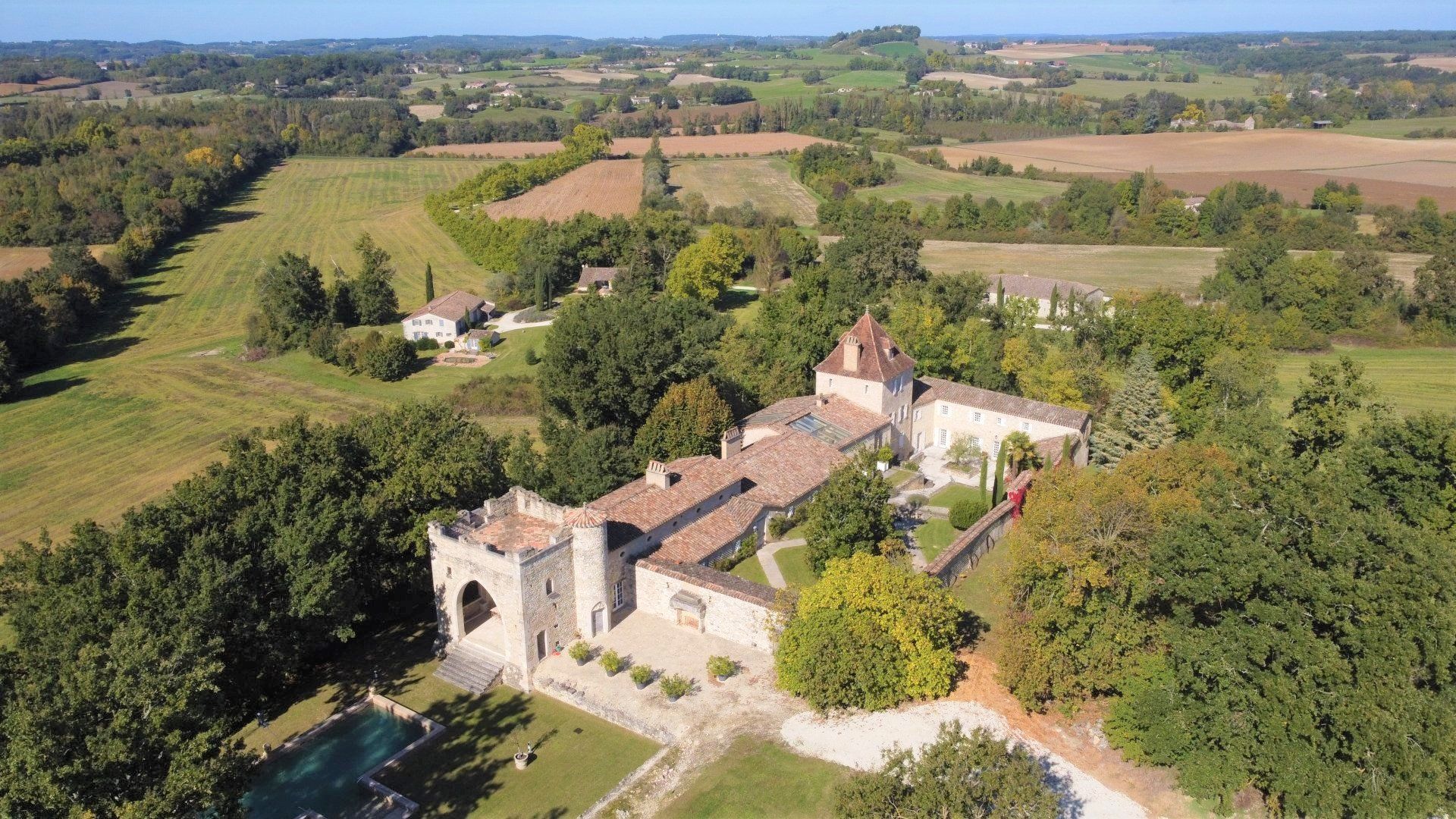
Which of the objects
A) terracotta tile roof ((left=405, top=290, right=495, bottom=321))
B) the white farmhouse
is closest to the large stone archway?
the white farmhouse

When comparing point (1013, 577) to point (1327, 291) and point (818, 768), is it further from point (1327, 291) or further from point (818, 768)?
point (1327, 291)

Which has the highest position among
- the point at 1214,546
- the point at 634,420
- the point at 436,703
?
the point at 1214,546

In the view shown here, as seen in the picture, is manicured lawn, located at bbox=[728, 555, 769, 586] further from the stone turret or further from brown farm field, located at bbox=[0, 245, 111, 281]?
brown farm field, located at bbox=[0, 245, 111, 281]

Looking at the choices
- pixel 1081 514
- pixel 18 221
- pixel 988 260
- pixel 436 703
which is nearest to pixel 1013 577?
pixel 1081 514

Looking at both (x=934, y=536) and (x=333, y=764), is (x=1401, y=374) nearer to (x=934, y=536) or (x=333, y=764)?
(x=934, y=536)

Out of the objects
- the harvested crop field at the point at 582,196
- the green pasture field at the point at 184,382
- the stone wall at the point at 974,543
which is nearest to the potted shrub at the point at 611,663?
the stone wall at the point at 974,543
